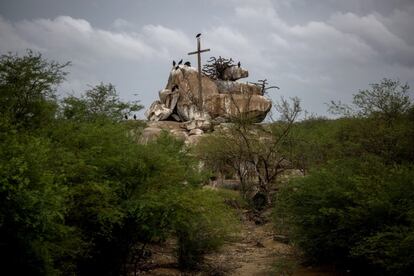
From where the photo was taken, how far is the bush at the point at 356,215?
37.6ft

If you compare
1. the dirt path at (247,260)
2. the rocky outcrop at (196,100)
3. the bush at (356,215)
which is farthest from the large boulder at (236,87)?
the bush at (356,215)

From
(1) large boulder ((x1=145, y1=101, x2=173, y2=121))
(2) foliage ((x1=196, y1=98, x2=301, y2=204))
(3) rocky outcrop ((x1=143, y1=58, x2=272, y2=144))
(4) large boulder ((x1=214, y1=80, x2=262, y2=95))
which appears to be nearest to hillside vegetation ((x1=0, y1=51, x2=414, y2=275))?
(2) foliage ((x1=196, y1=98, x2=301, y2=204))

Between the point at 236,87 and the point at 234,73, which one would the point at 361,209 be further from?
the point at 234,73

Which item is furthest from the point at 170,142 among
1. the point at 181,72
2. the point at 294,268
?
the point at 181,72

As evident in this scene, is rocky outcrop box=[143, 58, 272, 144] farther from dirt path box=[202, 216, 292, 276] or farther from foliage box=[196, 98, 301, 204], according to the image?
dirt path box=[202, 216, 292, 276]

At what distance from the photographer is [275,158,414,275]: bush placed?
37.6 feet

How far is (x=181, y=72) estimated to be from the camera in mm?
46406

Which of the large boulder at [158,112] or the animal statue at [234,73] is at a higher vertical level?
the animal statue at [234,73]

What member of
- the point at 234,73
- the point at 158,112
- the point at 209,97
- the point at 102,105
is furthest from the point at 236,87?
the point at 102,105

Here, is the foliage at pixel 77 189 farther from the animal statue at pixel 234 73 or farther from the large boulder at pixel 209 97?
the animal statue at pixel 234 73

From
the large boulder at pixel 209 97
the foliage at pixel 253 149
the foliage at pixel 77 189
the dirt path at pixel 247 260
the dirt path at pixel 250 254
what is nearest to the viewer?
the foliage at pixel 77 189

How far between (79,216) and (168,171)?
3539 mm

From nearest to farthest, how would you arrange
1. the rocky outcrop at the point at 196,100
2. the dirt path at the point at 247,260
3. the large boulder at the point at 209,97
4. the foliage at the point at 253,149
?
1. the dirt path at the point at 247,260
2. the foliage at the point at 253,149
3. the rocky outcrop at the point at 196,100
4. the large boulder at the point at 209,97

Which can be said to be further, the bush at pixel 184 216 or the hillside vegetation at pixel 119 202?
the bush at pixel 184 216
